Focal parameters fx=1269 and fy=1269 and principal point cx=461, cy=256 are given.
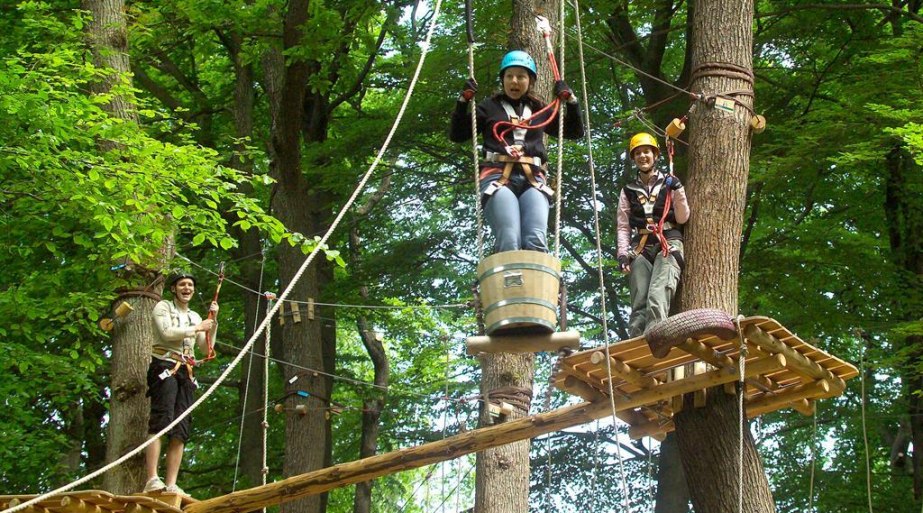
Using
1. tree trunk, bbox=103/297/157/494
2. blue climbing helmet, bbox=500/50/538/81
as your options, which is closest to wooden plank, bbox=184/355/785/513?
tree trunk, bbox=103/297/157/494

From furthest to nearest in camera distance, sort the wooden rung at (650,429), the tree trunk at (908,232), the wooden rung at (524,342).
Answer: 1. the tree trunk at (908,232)
2. the wooden rung at (650,429)
3. the wooden rung at (524,342)

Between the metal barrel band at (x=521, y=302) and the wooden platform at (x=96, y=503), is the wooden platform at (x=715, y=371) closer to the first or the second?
the metal barrel band at (x=521, y=302)

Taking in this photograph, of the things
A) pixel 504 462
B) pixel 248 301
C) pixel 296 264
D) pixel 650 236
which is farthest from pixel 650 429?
pixel 248 301

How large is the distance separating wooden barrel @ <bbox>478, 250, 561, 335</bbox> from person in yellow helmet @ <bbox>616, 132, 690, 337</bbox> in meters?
1.04

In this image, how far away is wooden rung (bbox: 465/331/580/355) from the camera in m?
6.52

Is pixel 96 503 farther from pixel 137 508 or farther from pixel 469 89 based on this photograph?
pixel 469 89

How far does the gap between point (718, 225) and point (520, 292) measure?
1.71 m

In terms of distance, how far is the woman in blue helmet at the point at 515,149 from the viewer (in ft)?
22.1

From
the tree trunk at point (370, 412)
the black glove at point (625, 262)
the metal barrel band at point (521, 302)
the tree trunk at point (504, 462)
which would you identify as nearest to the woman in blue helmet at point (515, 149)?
the metal barrel band at point (521, 302)

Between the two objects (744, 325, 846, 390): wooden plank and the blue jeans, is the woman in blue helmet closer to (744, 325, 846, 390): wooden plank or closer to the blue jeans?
the blue jeans

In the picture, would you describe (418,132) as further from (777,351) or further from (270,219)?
(777,351)

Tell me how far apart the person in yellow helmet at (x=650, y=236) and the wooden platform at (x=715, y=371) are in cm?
30

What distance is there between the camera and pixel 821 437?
1681 centimetres

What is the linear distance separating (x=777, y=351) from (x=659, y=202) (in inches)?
48.2
